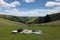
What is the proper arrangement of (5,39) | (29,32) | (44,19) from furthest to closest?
1. (44,19)
2. (29,32)
3. (5,39)

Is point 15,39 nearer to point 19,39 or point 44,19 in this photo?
point 19,39

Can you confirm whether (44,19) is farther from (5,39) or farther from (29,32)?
(5,39)

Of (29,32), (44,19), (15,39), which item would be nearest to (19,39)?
(15,39)

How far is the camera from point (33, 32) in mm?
39281

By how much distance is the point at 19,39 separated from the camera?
28609 mm

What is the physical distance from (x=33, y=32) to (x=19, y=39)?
36.0 feet

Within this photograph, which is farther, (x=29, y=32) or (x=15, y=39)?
(x=29, y=32)

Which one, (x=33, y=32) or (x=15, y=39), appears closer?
(x=15, y=39)

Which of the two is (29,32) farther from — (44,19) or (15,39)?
(44,19)

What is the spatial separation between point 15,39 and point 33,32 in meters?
11.2

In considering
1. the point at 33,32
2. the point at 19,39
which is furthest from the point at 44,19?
the point at 19,39

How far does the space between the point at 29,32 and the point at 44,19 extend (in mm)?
72556

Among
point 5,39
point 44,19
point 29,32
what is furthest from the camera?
point 44,19

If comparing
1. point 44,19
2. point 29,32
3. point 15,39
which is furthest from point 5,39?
point 44,19
